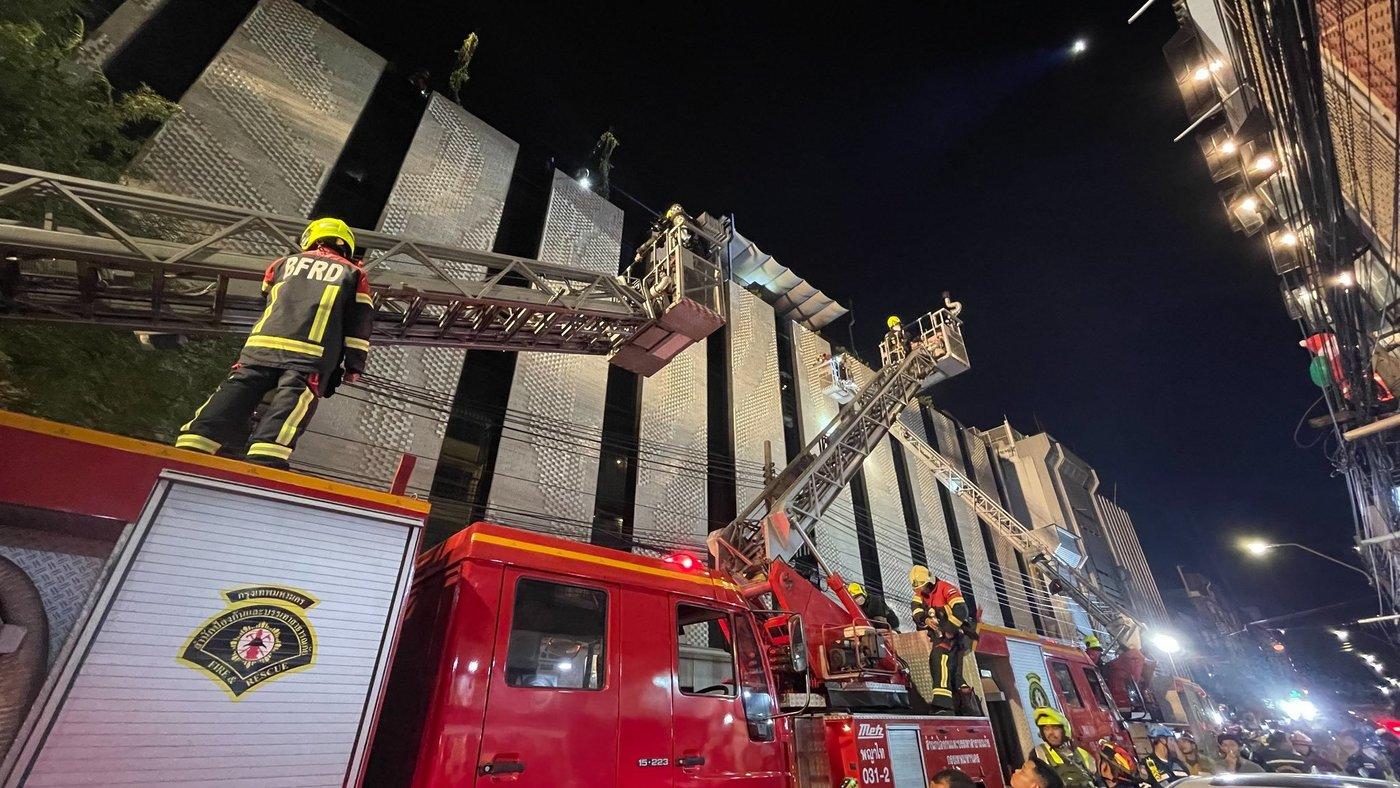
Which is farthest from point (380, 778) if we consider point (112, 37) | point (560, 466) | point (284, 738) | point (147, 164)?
point (112, 37)

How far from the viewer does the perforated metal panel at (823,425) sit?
14.3 metres

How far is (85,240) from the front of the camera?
449 centimetres

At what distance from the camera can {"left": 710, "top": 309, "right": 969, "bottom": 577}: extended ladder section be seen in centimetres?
942

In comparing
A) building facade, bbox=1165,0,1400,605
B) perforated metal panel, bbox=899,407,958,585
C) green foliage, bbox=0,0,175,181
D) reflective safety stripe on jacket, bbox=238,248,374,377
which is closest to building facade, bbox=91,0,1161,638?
perforated metal panel, bbox=899,407,958,585

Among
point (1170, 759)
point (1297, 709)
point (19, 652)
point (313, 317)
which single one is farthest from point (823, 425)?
point (1297, 709)

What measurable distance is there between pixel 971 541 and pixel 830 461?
11961mm

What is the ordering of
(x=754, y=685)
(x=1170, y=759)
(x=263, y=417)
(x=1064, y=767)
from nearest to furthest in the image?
(x=263, y=417), (x=754, y=685), (x=1064, y=767), (x=1170, y=759)

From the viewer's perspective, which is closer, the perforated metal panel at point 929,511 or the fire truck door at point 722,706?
the fire truck door at point 722,706

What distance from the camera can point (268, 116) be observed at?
881cm

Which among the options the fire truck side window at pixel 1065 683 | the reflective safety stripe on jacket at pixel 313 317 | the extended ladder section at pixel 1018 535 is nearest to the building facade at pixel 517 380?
the extended ladder section at pixel 1018 535

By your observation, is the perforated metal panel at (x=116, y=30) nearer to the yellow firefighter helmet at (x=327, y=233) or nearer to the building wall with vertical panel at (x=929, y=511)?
the yellow firefighter helmet at (x=327, y=233)

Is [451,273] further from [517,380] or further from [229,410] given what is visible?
[229,410]

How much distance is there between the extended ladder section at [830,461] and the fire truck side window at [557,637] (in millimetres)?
5829

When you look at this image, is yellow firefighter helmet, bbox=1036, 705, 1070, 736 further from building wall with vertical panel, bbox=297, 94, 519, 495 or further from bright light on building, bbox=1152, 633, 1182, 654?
bright light on building, bbox=1152, 633, 1182, 654
